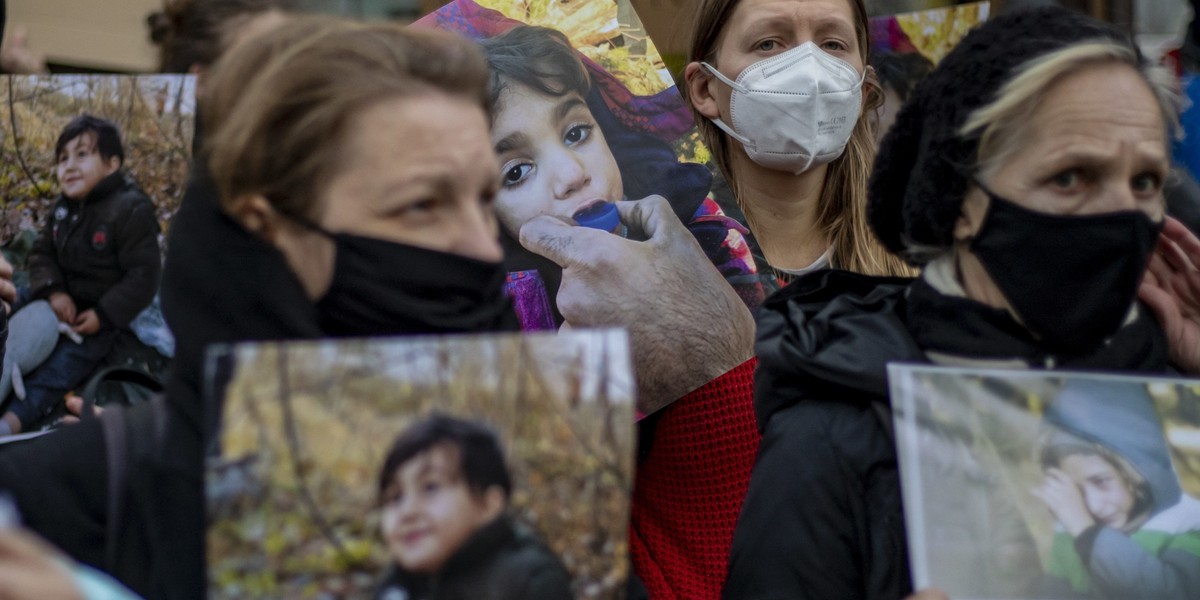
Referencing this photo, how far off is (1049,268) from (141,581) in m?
1.41

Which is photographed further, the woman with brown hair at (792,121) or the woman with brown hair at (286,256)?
the woman with brown hair at (792,121)

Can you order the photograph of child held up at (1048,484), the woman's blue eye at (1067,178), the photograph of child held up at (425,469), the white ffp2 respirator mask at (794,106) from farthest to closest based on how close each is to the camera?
the white ffp2 respirator mask at (794,106) < the woman's blue eye at (1067,178) < the photograph of child held up at (1048,484) < the photograph of child held up at (425,469)

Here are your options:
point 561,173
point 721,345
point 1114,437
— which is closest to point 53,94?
point 561,173

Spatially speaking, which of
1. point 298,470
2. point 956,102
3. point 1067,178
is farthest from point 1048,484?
point 298,470

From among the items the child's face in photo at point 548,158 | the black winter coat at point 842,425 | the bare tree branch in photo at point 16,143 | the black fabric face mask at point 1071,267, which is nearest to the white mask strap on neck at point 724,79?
the child's face in photo at point 548,158

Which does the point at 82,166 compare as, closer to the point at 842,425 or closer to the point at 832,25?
the point at 832,25

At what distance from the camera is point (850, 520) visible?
2.13 metres

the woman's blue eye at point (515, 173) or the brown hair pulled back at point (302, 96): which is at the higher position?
the brown hair pulled back at point (302, 96)

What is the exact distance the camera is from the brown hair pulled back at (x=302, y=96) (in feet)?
5.66

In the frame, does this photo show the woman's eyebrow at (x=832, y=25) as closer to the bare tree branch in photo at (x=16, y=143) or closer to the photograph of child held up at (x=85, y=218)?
the photograph of child held up at (x=85, y=218)

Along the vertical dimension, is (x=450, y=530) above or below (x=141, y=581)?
above

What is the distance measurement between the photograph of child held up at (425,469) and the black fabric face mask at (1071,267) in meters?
0.88

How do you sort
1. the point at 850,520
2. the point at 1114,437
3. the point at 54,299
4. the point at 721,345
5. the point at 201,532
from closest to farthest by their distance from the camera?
the point at 201,532 < the point at 1114,437 < the point at 850,520 < the point at 721,345 < the point at 54,299

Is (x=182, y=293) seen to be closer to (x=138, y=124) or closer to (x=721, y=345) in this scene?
(x=721, y=345)
